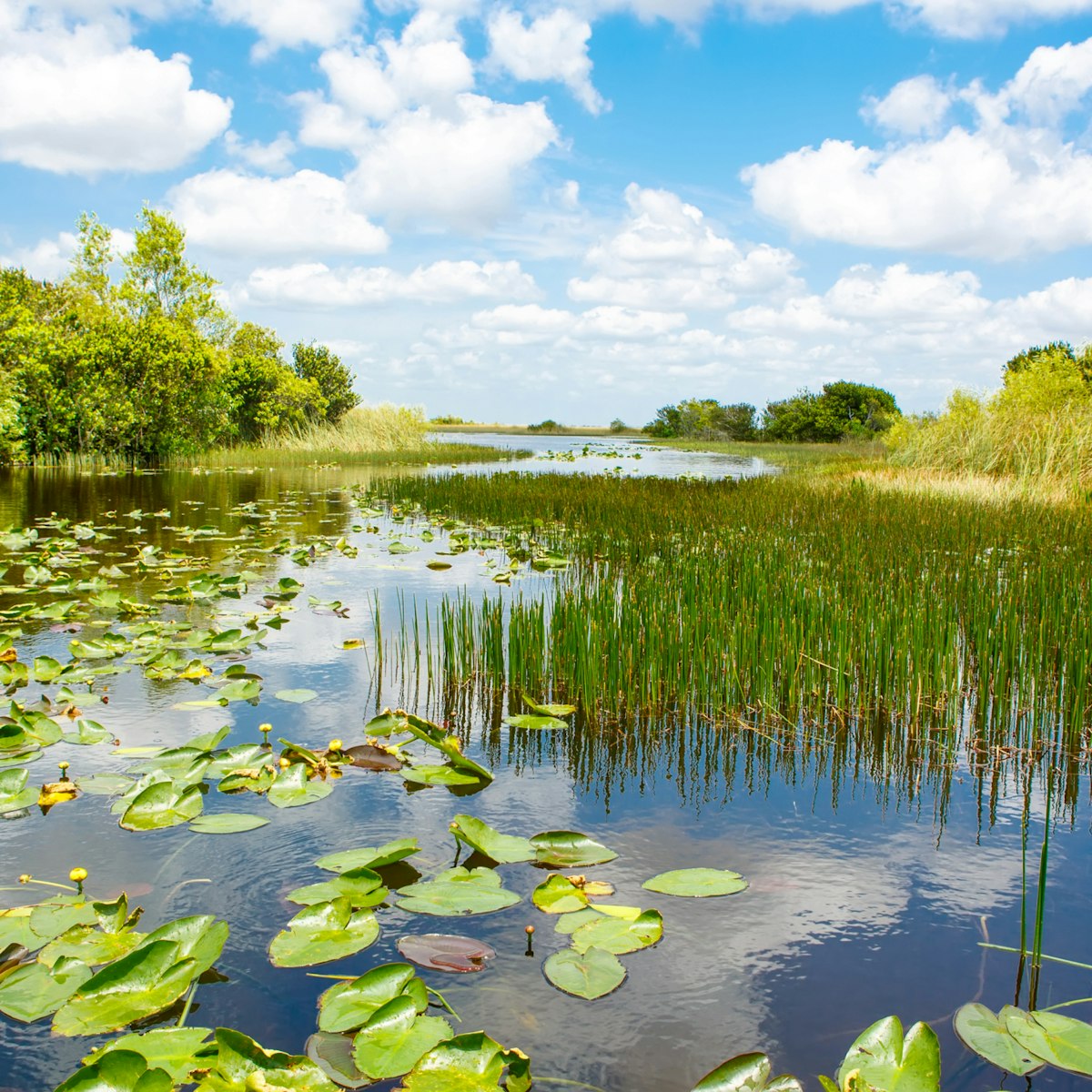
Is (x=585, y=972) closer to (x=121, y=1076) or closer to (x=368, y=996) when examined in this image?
(x=368, y=996)

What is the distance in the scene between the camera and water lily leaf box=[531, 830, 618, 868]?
2547 millimetres

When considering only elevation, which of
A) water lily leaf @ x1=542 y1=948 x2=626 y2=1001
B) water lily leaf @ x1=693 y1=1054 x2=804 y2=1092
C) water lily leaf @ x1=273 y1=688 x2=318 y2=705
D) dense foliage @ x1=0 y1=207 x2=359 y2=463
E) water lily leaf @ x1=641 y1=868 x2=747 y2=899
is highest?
dense foliage @ x1=0 y1=207 x2=359 y2=463

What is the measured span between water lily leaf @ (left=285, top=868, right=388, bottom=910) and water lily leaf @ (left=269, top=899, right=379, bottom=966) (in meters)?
0.05

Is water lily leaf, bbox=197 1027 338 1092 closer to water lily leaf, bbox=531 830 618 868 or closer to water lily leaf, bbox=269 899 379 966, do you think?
water lily leaf, bbox=269 899 379 966

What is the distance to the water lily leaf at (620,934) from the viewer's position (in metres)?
2.12

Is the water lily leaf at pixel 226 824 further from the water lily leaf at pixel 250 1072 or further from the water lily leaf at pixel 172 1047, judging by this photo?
the water lily leaf at pixel 250 1072

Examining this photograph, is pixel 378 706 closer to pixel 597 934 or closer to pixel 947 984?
pixel 597 934

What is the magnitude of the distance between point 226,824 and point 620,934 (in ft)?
4.36

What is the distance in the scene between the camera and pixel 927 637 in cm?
→ 427

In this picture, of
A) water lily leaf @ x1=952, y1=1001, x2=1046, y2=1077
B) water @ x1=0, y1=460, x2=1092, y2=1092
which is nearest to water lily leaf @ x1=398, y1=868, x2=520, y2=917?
water @ x1=0, y1=460, x2=1092, y2=1092

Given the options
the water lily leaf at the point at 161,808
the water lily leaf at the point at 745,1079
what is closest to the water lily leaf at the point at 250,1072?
the water lily leaf at the point at 745,1079

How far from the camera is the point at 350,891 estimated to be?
2.29m

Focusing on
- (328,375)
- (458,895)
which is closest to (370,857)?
(458,895)

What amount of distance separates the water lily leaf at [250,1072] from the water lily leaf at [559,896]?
0.80 metres
